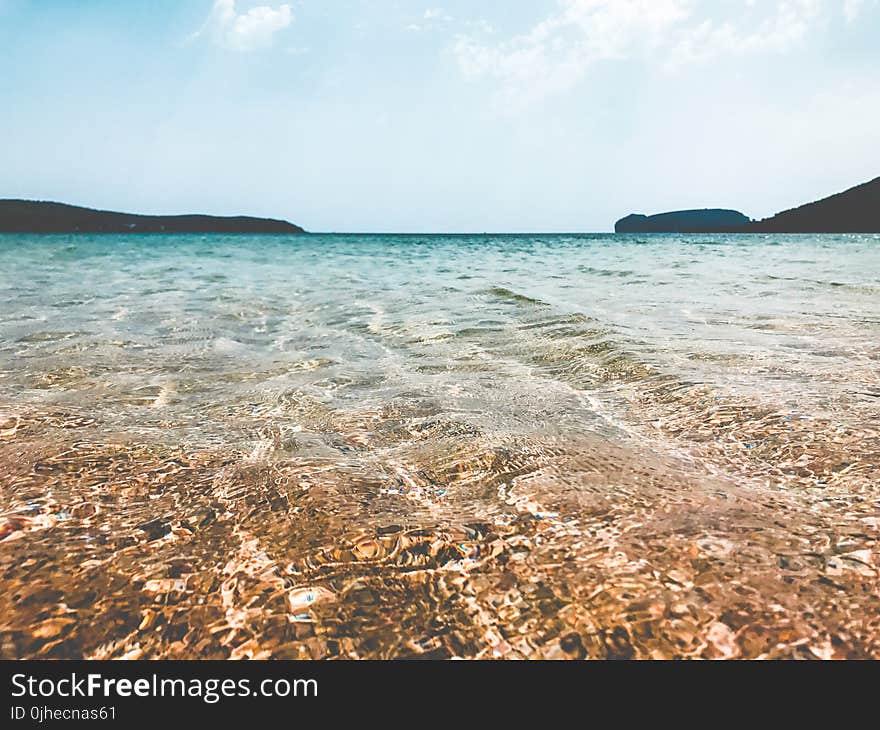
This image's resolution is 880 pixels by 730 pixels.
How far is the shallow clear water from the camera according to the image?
160 centimetres

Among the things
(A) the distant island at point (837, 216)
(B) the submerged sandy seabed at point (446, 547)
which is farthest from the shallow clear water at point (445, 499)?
(A) the distant island at point (837, 216)

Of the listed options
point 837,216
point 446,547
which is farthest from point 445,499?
point 837,216

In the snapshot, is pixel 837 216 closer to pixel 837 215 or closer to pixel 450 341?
pixel 837 215

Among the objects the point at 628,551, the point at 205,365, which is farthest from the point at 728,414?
the point at 205,365

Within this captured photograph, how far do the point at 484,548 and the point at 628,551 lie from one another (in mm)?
517

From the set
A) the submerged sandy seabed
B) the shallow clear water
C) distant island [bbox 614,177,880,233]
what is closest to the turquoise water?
the shallow clear water

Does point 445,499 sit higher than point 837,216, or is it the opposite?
point 837,216

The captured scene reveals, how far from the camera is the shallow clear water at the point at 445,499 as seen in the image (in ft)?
5.26

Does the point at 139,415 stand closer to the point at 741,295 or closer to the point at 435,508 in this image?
the point at 435,508

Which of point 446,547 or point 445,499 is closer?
point 446,547

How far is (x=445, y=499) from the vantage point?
240 centimetres

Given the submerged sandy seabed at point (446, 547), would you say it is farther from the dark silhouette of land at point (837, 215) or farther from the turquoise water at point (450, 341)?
the dark silhouette of land at point (837, 215)

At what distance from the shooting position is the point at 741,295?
1012 centimetres

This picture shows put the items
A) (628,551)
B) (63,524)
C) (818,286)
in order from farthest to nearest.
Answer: (818,286) → (63,524) → (628,551)
